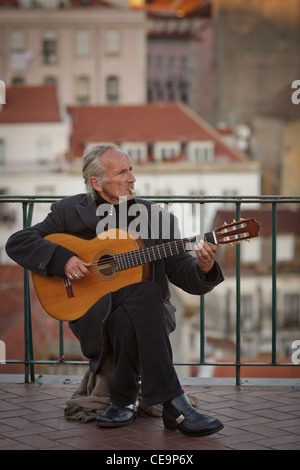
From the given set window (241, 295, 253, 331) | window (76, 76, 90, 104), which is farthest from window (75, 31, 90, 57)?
window (241, 295, 253, 331)

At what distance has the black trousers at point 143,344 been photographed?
12.5ft

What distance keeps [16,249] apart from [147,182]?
1698 inches

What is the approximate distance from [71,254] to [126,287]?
0.28 meters

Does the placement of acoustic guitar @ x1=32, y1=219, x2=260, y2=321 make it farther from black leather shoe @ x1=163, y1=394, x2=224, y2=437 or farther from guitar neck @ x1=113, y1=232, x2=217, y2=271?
black leather shoe @ x1=163, y1=394, x2=224, y2=437

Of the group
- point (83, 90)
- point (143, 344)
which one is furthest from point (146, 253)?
point (83, 90)

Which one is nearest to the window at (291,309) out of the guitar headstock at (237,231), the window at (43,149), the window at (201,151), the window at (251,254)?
the window at (251,254)

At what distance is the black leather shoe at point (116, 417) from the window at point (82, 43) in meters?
54.1

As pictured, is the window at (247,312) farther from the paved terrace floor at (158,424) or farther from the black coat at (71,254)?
the black coat at (71,254)

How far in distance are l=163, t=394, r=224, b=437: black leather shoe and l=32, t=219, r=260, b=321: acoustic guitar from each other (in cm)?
54

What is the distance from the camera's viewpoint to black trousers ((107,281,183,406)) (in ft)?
12.5

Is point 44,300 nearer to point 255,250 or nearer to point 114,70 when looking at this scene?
point 255,250

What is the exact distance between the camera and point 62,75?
58.4 metres
